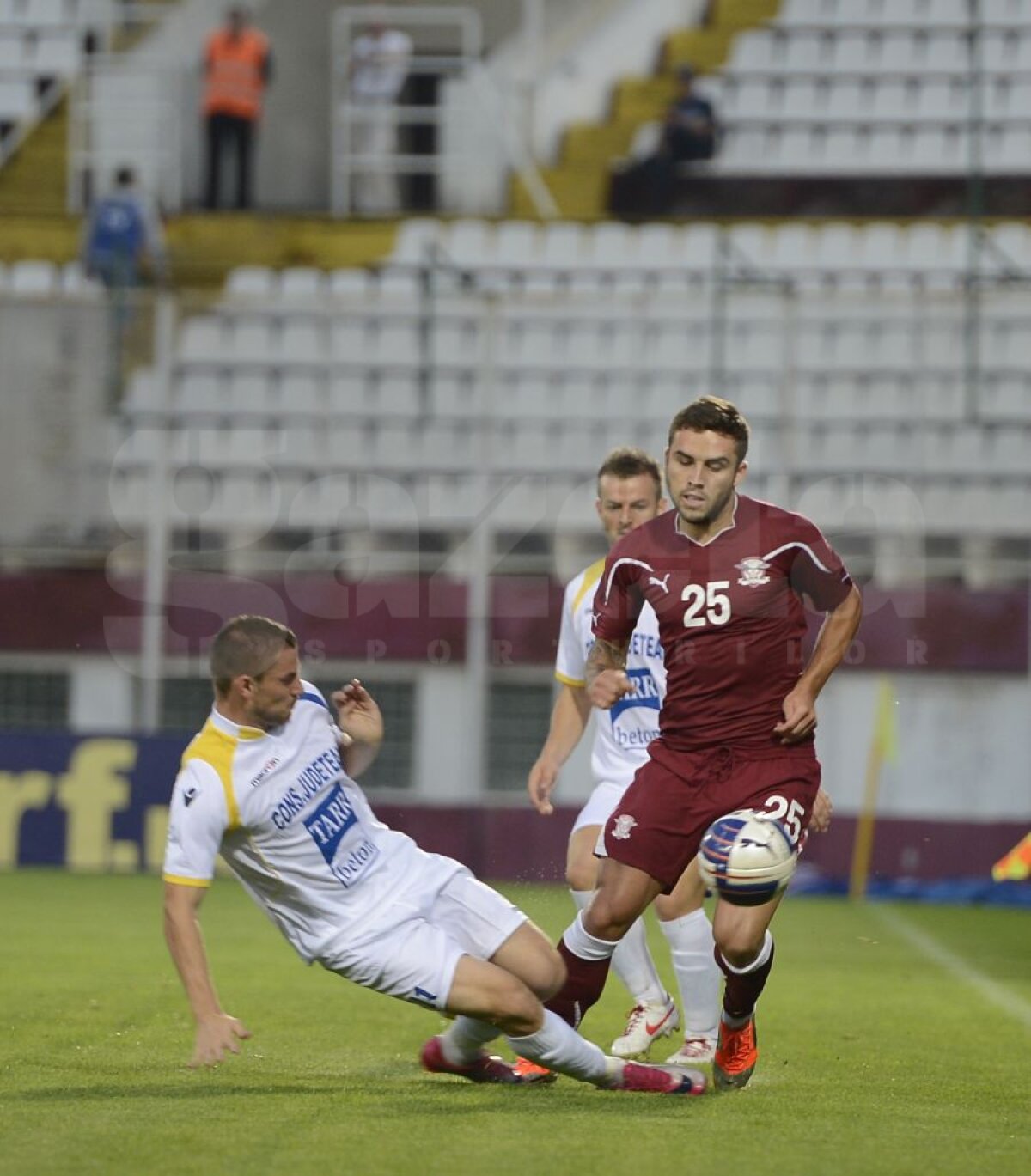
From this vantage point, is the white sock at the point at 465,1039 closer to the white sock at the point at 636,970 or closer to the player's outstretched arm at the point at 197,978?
the player's outstretched arm at the point at 197,978

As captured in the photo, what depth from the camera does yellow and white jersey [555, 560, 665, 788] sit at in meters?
7.93

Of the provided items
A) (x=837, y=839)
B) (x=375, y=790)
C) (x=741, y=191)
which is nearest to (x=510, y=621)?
(x=375, y=790)

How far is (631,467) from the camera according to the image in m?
7.93

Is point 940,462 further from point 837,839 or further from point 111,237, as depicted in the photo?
point 111,237

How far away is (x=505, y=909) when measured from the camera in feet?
20.9

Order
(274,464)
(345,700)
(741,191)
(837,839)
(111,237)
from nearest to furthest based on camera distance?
(345,700) → (837,839) → (274,464) → (111,237) → (741,191)

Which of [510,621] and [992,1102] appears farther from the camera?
[510,621]

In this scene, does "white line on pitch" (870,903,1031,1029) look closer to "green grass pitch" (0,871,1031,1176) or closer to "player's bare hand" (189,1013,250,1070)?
"green grass pitch" (0,871,1031,1176)

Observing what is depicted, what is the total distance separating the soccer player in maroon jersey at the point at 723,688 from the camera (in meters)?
6.58

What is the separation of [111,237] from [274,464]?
332 centimetres

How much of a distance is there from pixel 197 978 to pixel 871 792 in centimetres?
1223

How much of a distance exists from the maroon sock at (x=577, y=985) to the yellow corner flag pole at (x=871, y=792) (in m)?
10.9

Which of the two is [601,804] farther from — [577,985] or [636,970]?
[577,985]

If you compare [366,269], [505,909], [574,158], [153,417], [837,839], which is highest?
[574,158]
